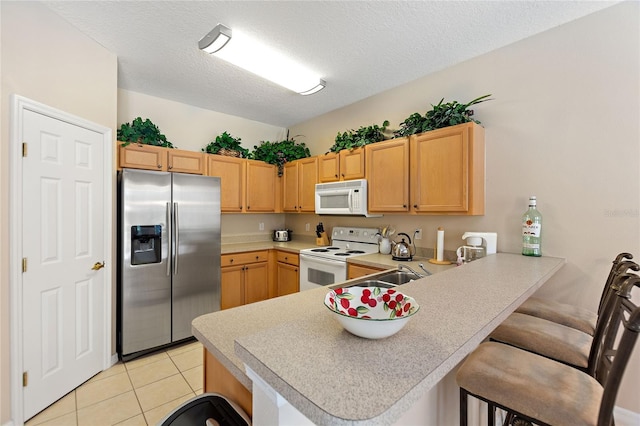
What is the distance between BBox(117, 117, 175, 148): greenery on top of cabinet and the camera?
9.39 feet

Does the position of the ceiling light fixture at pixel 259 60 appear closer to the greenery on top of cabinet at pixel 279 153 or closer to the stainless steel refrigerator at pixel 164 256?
the greenery on top of cabinet at pixel 279 153

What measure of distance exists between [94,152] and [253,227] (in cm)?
233

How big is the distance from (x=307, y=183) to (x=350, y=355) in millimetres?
3260

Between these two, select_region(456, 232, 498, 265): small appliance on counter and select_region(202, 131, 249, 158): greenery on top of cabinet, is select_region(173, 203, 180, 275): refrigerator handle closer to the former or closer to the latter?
select_region(202, 131, 249, 158): greenery on top of cabinet

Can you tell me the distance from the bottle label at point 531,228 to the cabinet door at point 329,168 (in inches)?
75.7

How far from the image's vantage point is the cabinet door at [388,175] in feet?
9.01

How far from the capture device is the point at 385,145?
2.90m

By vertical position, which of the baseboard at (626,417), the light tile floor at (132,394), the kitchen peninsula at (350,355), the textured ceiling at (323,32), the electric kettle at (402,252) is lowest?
the light tile floor at (132,394)

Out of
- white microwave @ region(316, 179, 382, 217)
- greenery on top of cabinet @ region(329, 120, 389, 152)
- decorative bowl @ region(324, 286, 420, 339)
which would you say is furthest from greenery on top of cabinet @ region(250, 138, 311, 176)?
decorative bowl @ region(324, 286, 420, 339)

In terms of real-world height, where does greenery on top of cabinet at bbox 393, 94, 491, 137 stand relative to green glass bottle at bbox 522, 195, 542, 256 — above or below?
above

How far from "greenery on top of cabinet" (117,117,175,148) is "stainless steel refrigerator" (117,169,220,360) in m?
0.53

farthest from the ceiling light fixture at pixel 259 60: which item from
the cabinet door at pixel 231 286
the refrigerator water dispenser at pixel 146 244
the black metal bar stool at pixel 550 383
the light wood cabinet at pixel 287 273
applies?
the black metal bar stool at pixel 550 383

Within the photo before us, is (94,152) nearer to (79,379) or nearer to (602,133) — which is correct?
(79,379)

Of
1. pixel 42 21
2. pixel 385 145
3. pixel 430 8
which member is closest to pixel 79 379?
pixel 42 21
